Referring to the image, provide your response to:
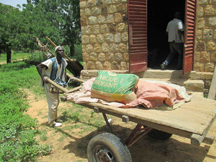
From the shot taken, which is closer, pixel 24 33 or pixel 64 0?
pixel 24 33

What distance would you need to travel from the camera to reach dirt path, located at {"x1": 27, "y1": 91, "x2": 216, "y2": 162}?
330 cm

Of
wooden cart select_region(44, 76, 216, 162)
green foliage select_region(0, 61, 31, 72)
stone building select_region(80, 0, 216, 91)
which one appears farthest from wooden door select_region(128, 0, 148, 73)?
green foliage select_region(0, 61, 31, 72)

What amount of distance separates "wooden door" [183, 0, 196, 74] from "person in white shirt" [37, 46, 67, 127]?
321cm

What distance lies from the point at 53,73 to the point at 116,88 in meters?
2.01

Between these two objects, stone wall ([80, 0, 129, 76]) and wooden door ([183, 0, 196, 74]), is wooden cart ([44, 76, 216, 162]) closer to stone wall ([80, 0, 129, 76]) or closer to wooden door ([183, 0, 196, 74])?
wooden door ([183, 0, 196, 74])

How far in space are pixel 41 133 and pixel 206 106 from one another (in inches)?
130

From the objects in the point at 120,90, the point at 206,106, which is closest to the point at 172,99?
the point at 206,106

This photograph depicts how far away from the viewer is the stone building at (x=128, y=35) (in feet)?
18.1

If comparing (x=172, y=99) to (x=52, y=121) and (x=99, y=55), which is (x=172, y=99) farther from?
(x=99, y=55)

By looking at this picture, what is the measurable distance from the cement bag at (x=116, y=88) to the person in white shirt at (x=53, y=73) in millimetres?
1571

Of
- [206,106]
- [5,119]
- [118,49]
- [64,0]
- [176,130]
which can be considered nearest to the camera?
[176,130]

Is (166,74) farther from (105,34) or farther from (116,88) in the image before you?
(116,88)

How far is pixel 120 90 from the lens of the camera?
9.00 feet

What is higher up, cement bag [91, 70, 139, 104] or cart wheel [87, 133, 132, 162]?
cement bag [91, 70, 139, 104]
